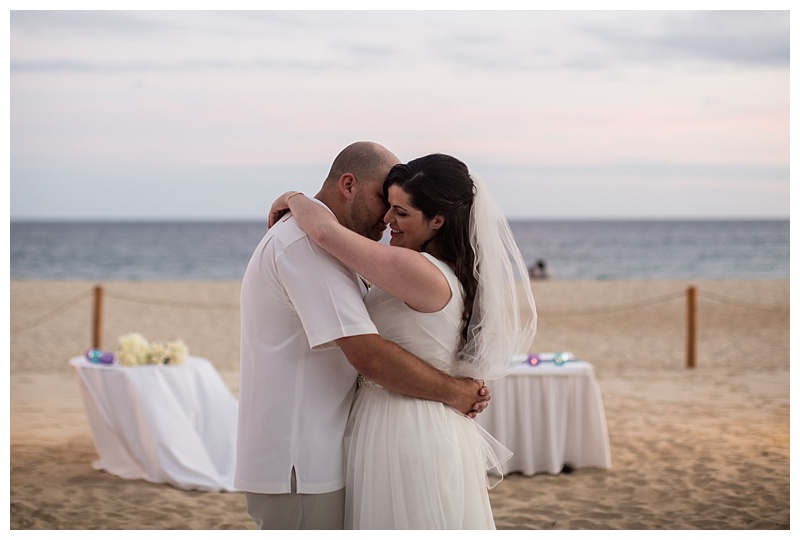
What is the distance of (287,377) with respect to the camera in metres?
2.59

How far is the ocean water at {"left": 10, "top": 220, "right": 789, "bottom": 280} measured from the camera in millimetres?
38875

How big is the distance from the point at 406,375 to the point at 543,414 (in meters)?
3.75

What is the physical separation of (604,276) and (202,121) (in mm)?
17846

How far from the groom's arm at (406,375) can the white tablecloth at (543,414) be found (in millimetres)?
3296

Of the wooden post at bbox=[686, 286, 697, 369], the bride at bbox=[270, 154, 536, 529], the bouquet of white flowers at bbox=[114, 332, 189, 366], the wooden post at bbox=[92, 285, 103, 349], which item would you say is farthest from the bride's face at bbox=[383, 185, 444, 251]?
the wooden post at bbox=[686, 286, 697, 369]

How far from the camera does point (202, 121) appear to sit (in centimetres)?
3772

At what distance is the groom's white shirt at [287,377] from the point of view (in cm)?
253

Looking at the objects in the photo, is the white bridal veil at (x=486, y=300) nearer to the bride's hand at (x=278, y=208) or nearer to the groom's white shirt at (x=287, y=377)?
the groom's white shirt at (x=287, y=377)

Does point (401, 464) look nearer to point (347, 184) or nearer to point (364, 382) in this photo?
point (364, 382)

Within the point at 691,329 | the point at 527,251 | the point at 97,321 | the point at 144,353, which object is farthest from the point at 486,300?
the point at 527,251

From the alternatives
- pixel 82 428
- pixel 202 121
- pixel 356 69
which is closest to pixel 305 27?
pixel 356 69

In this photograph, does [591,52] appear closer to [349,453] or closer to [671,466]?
[671,466]

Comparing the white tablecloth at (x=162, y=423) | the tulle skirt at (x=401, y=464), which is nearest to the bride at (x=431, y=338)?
the tulle skirt at (x=401, y=464)

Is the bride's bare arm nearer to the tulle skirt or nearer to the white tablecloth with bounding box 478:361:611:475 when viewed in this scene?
the tulle skirt
